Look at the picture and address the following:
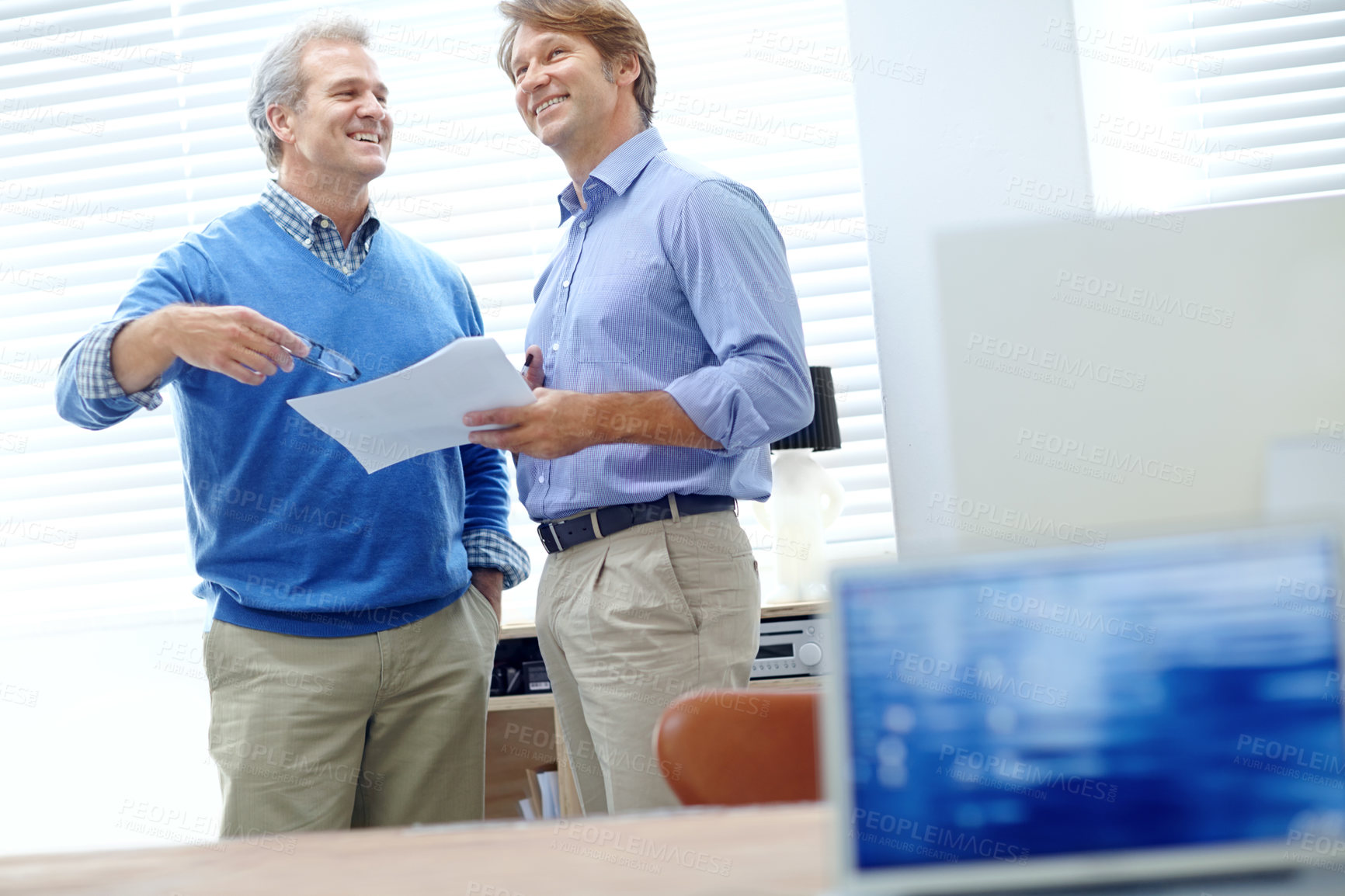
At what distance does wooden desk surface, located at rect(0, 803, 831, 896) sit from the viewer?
808 mm

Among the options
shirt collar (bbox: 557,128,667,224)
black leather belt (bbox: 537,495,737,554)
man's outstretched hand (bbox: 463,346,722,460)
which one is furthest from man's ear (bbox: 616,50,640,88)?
black leather belt (bbox: 537,495,737,554)

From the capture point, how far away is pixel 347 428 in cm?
164

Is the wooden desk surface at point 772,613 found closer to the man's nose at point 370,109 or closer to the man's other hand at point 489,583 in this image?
the man's other hand at point 489,583

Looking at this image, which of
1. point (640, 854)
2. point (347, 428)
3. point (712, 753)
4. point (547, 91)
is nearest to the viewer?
point (640, 854)

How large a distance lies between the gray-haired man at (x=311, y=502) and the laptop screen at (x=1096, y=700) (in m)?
1.39

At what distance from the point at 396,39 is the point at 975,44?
5.63 feet

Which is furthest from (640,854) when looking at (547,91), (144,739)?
(144,739)

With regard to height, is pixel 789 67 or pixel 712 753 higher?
pixel 789 67

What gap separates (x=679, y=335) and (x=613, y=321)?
0.12 metres

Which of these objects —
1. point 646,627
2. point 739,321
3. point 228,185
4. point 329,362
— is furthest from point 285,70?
point 646,627

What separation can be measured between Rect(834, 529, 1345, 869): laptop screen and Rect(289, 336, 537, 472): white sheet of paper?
90cm

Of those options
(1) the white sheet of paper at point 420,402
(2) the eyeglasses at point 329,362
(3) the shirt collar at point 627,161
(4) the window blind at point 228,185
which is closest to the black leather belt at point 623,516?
(1) the white sheet of paper at point 420,402

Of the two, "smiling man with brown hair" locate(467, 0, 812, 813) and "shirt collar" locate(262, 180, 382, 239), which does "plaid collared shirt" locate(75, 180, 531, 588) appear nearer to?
"shirt collar" locate(262, 180, 382, 239)

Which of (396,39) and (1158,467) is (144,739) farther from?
(1158,467)
